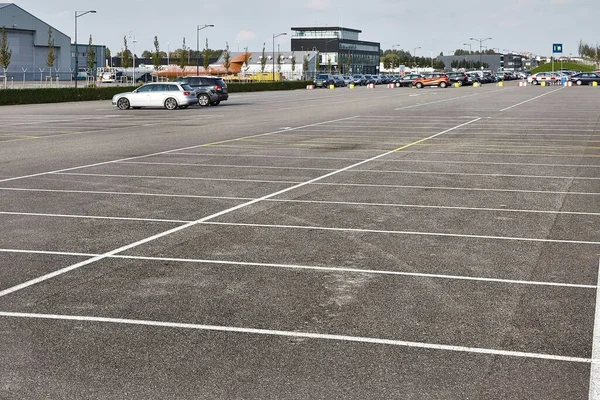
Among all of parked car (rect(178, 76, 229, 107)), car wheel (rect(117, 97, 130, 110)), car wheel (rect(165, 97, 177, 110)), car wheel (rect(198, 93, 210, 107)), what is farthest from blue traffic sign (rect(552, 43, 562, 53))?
car wheel (rect(117, 97, 130, 110))

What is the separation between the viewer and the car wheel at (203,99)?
49.8m

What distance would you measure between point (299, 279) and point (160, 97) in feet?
129

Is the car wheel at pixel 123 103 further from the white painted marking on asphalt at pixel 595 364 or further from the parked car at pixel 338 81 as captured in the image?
the parked car at pixel 338 81

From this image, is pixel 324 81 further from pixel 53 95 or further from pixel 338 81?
pixel 53 95

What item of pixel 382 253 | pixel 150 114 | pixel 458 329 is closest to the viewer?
pixel 458 329

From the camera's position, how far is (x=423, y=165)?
18656mm

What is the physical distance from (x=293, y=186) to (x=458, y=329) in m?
8.62

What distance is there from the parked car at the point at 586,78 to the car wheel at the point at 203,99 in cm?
5980

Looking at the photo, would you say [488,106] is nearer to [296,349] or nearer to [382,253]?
[382,253]

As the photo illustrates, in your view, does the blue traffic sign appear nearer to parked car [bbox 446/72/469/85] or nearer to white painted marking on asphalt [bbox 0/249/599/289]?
parked car [bbox 446/72/469/85]

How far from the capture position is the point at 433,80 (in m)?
93.4

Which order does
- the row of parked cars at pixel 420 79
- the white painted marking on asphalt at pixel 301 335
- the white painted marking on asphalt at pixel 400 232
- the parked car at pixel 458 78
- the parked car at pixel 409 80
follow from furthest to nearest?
the parked car at pixel 458 78 → the parked car at pixel 409 80 → the row of parked cars at pixel 420 79 → the white painted marking on asphalt at pixel 400 232 → the white painted marking on asphalt at pixel 301 335

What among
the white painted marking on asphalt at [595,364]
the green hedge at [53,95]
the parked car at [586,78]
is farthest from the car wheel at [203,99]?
the parked car at [586,78]

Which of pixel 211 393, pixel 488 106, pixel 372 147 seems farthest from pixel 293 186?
pixel 488 106
